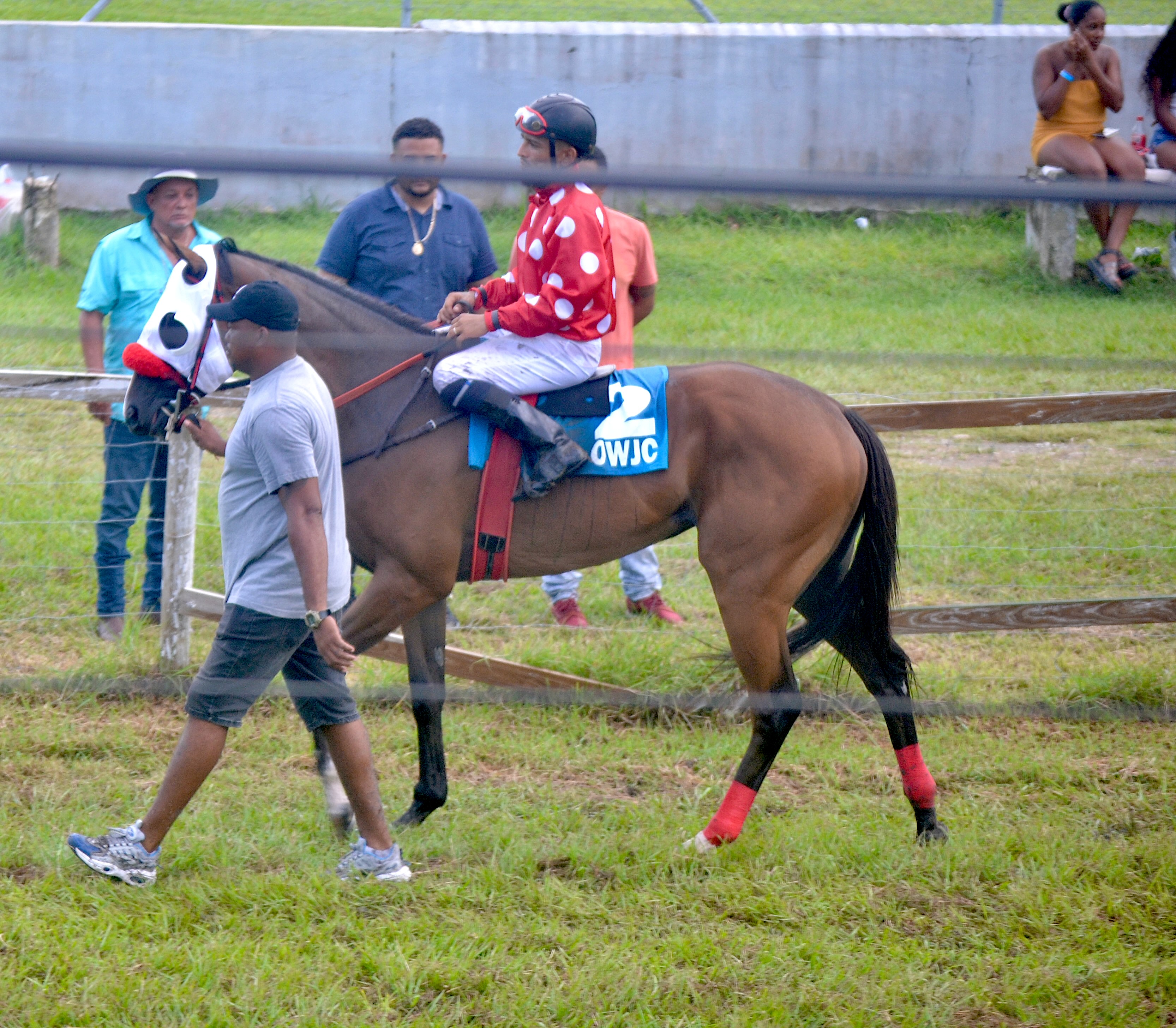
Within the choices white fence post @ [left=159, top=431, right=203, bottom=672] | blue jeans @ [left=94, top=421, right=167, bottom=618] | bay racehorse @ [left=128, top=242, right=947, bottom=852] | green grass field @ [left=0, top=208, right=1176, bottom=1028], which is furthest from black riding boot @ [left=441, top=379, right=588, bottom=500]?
blue jeans @ [left=94, top=421, right=167, bottom=618]

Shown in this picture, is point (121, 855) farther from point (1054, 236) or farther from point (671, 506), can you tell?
point (1054, 236)

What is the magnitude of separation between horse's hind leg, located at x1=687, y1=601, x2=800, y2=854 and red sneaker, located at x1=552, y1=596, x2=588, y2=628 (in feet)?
5.41

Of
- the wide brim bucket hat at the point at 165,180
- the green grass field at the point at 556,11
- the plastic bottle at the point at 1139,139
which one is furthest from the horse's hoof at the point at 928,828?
the green grass field at the point at 556,11

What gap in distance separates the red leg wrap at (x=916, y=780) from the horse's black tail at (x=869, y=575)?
352mm

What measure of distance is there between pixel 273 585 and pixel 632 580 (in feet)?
8.79

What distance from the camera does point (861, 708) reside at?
470cm

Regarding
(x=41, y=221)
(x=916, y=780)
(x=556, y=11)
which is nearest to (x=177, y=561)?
(x=916, y=780)

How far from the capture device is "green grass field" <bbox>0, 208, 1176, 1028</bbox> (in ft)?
10.3

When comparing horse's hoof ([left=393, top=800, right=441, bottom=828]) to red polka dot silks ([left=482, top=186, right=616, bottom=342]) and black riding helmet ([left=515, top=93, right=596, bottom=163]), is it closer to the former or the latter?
red polka dot silks ([left=482, top=186, right=616, bottom=342])

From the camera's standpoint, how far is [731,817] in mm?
3914

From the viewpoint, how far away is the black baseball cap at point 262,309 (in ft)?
10.6

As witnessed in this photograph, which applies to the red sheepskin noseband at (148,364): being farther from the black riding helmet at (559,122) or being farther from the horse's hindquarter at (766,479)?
the horse's hindquarter at (766,479)

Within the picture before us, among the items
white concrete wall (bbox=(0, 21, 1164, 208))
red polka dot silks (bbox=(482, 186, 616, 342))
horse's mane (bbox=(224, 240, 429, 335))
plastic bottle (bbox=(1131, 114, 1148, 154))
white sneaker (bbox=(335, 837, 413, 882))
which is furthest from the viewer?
white concrete wall (bbox=(0, 21, 1164, 208))

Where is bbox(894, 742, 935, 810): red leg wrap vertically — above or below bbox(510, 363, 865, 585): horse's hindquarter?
below
